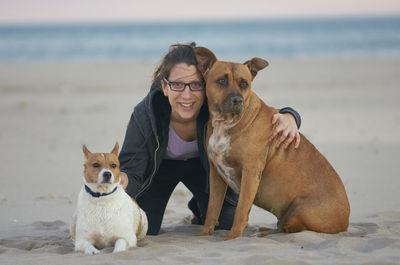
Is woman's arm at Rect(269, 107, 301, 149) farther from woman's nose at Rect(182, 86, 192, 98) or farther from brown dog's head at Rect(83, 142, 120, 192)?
brown dog's head at Rect(83, 142, 120, 192)

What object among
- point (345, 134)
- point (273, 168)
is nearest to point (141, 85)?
point (345, 134)

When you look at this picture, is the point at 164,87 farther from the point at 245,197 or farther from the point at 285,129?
the point at 245,197

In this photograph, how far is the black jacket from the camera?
16.3 ft

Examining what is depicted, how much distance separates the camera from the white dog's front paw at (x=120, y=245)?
389 centimetres

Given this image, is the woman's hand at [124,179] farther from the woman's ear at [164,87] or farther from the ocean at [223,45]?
the ocean at [223,45]

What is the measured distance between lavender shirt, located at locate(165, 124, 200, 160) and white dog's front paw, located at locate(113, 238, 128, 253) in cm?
149

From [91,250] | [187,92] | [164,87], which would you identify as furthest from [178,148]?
[91,250]

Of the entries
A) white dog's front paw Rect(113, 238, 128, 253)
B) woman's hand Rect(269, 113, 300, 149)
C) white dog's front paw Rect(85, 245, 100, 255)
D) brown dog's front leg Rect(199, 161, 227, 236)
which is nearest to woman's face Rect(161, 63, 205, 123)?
brown dog's front leg Rect(199, 161, 227, 236)

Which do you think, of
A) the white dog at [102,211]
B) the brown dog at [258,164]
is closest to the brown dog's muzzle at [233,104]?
the brown dog at [258,164]

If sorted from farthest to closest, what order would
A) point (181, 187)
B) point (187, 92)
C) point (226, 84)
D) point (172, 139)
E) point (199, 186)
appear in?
point (181, 187), point (199, 186), point (172, 139), point (187, 92), point (226, 84)

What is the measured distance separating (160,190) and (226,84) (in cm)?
175

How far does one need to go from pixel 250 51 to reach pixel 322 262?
33.1 metres

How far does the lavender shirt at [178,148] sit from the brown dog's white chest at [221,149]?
0.68m

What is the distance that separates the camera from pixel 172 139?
5242 millimetres
